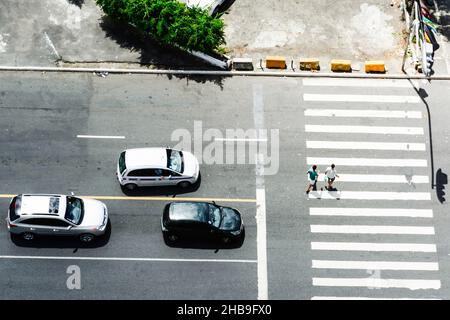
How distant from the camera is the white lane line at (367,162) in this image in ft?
110

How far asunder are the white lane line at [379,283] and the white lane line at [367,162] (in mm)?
6272

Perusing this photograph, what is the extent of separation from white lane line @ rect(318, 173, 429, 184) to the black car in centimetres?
559

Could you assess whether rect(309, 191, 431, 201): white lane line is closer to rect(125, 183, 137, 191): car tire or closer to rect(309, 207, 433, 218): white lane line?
rect(309, 207, 433, 218): white lane line

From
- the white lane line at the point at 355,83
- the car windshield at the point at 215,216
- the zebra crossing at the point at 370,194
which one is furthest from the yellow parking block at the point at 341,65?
the car windshield at the point at 215,216

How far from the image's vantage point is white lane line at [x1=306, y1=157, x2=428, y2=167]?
33.5 meters

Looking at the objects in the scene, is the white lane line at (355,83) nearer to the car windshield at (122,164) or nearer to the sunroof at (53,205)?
the car windshield at (122,164)

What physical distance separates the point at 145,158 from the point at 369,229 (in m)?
11.6

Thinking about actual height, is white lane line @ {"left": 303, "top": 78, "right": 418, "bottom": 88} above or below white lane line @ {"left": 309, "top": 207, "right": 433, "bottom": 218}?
above

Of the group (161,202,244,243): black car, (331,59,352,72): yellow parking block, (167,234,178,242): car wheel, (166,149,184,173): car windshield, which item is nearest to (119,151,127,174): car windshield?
(166,149,184,173): car windshield

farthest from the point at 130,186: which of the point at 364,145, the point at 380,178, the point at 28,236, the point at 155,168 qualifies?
the point at 380,178

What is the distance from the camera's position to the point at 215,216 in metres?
30.8
